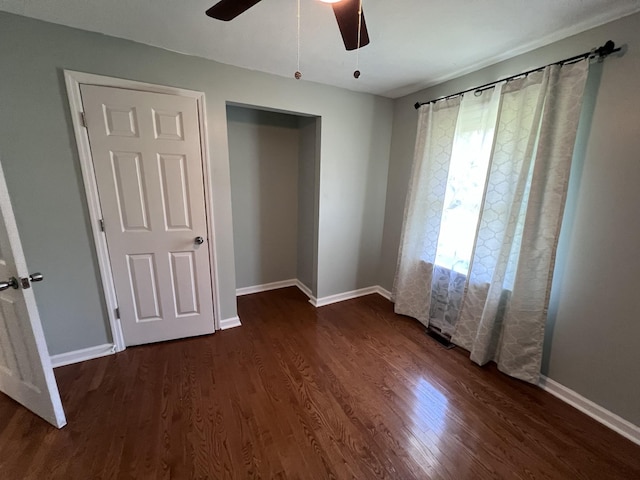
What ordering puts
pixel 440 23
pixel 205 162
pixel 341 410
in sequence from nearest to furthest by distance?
pixel 440 23 < pixel 341 410 < pixel 205 162

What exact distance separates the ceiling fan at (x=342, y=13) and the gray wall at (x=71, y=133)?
990 millimetres

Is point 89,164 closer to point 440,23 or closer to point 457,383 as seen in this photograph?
point 440,23

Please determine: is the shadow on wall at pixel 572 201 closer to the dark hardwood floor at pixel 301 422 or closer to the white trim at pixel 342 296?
the dark hardwood floor at pixel 301 422

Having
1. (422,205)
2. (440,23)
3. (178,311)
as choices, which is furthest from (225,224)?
(440,23)

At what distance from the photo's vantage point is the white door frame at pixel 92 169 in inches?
66.0

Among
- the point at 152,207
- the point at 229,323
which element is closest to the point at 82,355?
the point at 229,323

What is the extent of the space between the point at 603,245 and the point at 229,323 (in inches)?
112

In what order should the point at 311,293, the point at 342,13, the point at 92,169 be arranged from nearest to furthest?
1. the point at 342,13
2. the point at 92,169
3. the point at 311,293

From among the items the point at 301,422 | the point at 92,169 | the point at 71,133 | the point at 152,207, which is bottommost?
the point at 301,422

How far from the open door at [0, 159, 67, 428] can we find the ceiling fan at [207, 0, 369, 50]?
1.23 meters

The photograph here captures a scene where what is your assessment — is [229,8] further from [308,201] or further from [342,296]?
[342,296]

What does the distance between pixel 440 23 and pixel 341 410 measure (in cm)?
243

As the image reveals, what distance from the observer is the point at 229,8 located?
112 centimetres

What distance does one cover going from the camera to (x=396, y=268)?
9.63ft
